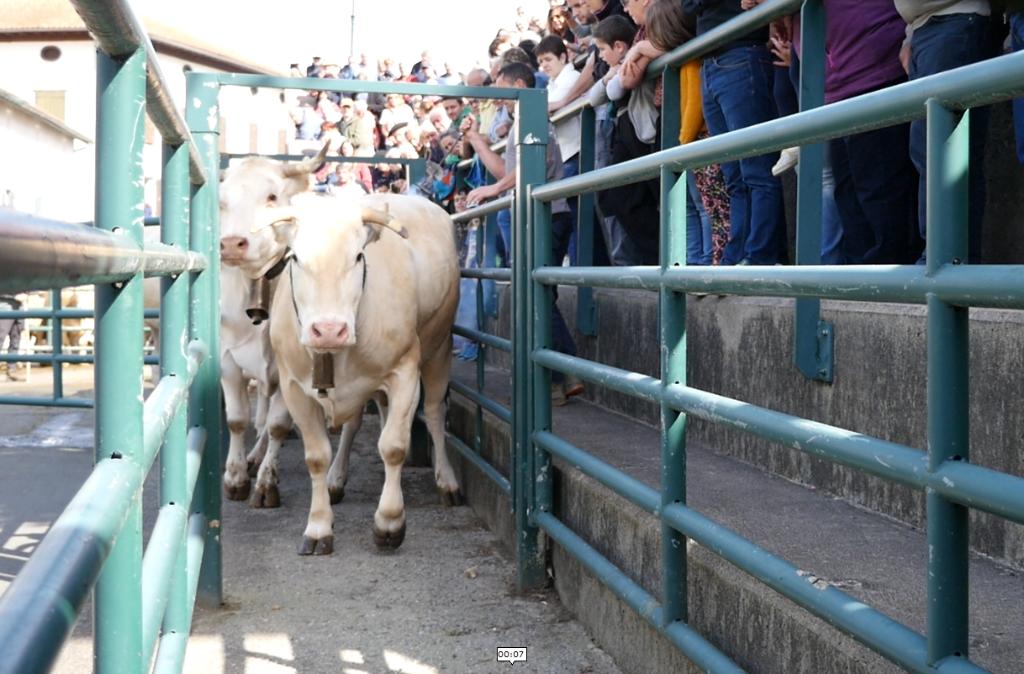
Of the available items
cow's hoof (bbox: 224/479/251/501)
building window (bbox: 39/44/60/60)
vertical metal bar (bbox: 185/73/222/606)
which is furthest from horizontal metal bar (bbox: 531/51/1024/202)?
building window (bbox: 39/44/60/60)

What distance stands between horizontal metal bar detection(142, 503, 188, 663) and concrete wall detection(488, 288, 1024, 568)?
1345mm

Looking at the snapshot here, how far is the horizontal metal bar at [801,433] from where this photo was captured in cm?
184

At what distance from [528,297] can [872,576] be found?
82.6 inches

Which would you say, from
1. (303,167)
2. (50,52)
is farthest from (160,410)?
(50,52)

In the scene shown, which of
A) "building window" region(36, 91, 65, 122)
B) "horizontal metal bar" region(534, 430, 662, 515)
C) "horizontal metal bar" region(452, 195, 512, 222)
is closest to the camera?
"horizontal metal bar" region(534, 430, 662, 515)

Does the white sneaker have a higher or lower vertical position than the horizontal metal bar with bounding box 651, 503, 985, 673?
higher

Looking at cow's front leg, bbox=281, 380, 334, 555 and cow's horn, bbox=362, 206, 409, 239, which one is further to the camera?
cow's front leg, bbox=281, 380, 334, 555

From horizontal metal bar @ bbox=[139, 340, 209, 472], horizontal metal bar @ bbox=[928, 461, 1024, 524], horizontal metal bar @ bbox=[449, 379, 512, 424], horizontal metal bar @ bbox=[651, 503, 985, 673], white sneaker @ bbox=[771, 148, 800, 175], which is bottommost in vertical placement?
horizontal metal bar @ bbox=[651, 503, 985, 673]

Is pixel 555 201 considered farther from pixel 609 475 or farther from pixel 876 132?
pixel 609 475

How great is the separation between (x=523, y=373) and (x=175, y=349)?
86.1 inches

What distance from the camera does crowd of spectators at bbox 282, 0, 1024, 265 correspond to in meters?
3.65

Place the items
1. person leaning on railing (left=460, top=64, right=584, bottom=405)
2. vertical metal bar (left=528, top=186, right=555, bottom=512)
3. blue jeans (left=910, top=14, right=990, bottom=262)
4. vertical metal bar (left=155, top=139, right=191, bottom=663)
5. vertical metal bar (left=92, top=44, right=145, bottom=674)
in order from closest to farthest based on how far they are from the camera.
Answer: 1. vertical metal bar (left=92, top=44, right=145, bottom=674)
2. vertical metal bar (left=155, top=139, right=191, bottom=663)
3. blue jeans (left=910, top=14, right=990, bottom=262)
4. vertical metal bar (left=528, top=186, right=555, bottom=512)
5. person leaning on railing (left=460, top=64, right=584, bottom=405)

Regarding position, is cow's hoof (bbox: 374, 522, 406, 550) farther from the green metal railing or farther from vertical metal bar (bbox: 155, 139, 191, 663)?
vertical metal bar (bbox: 155, 139, 191, 663)

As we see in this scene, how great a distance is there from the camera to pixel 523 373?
4691mm
